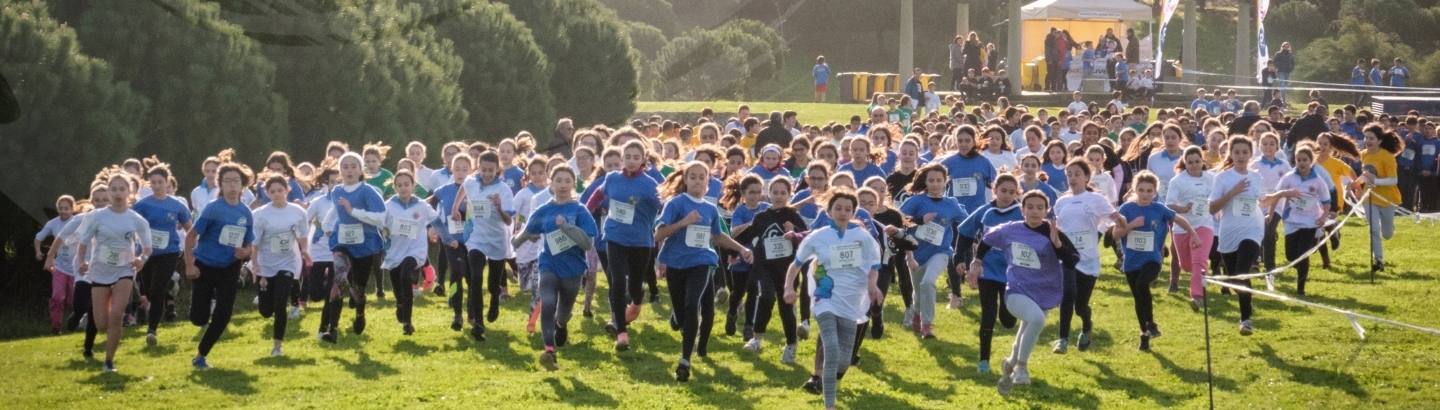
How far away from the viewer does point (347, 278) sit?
504 inches

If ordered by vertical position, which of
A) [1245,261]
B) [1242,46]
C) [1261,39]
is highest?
[1242,46]

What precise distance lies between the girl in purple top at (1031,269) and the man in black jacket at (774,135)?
9752 millimetres

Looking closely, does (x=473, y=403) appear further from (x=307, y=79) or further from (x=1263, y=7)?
(x=1263, y=7)

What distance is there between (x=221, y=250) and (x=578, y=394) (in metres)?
3.07

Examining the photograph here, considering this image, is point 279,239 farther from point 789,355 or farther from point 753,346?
point 789,355

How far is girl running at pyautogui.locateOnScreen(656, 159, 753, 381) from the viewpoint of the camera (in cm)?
1091

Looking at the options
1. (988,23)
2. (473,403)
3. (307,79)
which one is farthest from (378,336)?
(988,23)

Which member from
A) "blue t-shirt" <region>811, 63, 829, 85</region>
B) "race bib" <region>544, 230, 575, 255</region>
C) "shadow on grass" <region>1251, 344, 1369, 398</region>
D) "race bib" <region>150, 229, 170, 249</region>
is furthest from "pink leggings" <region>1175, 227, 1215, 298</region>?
"blue t-shirt" <region>811, 63, 829, 85</region>

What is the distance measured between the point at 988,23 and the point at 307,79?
39.4 metres

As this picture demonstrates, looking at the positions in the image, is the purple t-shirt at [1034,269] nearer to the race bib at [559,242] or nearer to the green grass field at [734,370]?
the green grass field at [734,370]

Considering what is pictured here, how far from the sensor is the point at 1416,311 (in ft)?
46.0

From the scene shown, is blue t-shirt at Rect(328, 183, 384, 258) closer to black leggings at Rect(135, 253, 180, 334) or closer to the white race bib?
black leggings at Rect(135, 253, 180, 334)

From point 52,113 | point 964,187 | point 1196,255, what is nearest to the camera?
point 1196,255

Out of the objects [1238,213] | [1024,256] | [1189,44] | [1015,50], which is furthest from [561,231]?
[1189,44]
